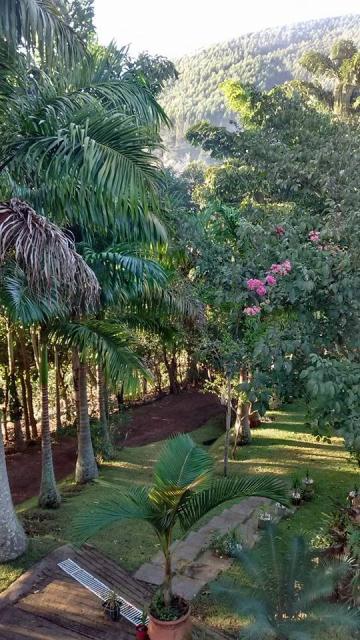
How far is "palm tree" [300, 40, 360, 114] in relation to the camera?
20.4 m

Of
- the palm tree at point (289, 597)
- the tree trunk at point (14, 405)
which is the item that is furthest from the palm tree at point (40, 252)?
the tree trunk at point (14, 405)

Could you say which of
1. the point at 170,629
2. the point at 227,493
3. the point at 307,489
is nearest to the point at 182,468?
the point at 227,493

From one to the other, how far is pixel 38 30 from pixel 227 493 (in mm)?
4956

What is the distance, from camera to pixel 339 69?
2038cm

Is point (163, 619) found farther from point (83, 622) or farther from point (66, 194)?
point (66, 194)

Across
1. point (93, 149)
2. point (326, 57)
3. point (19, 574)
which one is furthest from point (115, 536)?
point (326, 57)

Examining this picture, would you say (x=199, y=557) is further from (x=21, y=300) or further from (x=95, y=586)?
(x=21, y=300)

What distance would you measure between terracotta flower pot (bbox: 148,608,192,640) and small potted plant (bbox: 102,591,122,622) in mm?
788

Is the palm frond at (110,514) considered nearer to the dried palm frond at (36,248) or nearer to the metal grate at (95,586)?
the metal grate at (95,586)

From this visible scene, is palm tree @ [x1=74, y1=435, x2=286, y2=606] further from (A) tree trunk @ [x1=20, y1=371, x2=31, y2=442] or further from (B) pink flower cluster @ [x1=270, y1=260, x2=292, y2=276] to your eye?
(A) tree trunk @ [x1=20, y1=371, x2=31, y2=442]

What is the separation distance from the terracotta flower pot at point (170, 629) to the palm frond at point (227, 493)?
0.95 metres

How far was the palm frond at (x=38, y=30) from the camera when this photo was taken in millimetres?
4875

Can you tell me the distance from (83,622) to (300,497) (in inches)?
193

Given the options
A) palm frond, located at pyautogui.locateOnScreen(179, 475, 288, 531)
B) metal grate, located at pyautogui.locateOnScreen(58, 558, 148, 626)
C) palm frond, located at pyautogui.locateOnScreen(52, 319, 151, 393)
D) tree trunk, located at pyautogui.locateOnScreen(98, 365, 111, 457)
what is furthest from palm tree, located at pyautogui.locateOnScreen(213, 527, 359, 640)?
tree trunk, located at pyautogui.locateOnScreen(98, 365, 111, 457)
